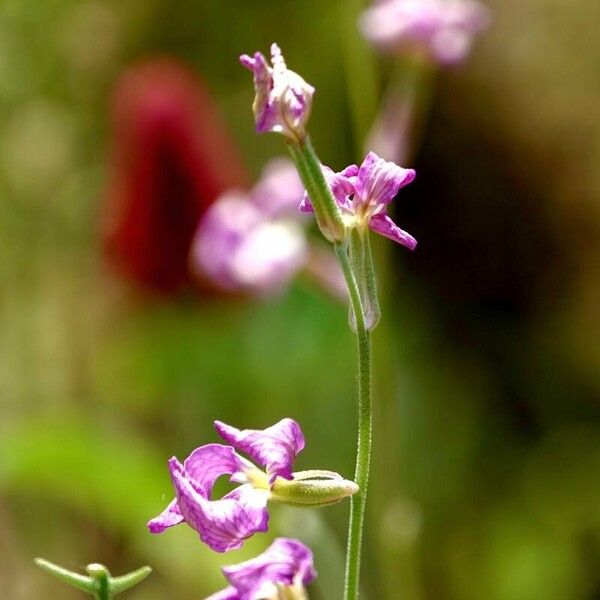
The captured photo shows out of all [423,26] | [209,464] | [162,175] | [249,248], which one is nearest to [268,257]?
[249,248]

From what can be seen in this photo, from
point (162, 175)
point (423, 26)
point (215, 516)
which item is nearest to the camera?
point (215, 516)

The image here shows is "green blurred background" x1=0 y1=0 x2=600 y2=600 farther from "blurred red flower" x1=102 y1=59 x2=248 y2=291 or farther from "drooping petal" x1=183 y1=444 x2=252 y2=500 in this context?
"drooping petal" x1=183 y1=444 x2=252 y2=500

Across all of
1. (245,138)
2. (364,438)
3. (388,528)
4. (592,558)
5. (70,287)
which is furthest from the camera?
(245,138)

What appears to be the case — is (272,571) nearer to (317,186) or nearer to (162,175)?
(317,186)

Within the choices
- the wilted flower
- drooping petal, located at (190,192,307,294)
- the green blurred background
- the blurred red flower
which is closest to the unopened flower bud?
the wilted flower

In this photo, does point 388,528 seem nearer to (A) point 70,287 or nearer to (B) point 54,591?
(B) point 54,591

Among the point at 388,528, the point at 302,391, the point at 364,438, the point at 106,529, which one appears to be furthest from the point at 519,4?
the point at 364,438

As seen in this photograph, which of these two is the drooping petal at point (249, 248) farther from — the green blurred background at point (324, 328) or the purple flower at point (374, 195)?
the purple flower at point (374, 195)
